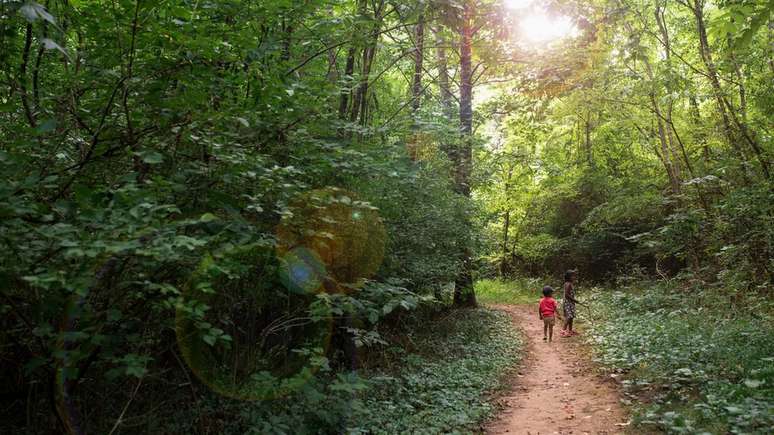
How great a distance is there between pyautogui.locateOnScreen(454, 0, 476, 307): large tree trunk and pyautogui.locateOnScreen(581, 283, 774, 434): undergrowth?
356 centimetres

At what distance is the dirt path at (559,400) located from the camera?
6.27 metres

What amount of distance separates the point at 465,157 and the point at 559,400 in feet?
24.7

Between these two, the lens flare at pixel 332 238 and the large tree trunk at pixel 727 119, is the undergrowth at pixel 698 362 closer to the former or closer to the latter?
the large tree trunk at pixel 727 119

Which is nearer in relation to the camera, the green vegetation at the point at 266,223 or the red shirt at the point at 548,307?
the green vegetation at the point at 266,223

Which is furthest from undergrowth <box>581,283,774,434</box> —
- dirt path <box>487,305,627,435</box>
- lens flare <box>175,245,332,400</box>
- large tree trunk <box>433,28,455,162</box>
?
large tree trunk <box>433,28,455,162</box>

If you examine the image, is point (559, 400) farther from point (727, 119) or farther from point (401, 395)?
point (727, 119)

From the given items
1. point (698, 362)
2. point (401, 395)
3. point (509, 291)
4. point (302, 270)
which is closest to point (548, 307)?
point (698, 362)

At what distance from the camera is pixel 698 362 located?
712cm

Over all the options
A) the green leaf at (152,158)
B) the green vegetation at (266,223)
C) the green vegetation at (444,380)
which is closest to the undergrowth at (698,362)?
A: the green vegetation at (266,223)

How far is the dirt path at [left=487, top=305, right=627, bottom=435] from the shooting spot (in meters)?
6.27

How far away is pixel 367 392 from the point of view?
7.30m

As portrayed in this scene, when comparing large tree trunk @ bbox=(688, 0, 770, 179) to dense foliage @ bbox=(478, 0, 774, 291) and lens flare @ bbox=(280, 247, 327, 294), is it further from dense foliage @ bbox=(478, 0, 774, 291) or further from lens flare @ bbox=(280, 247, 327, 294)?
lens flare @ bbox=(280, 247, 327, 294)

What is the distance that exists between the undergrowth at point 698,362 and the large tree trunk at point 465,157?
3557mm

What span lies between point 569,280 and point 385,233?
663 cm
